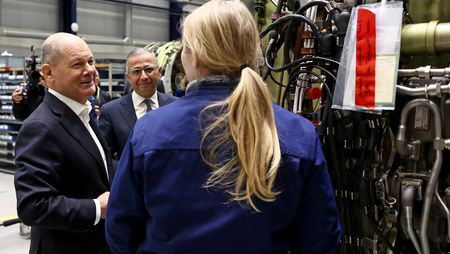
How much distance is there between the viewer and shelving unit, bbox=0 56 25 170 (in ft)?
21.5

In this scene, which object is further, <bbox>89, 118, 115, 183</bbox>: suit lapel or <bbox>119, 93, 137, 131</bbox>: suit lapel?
<bbox>119, 93, 137, 131</bbox>: suit lapel

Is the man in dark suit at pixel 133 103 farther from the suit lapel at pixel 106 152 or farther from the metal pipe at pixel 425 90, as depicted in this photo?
the metal pipe at pixel 425 90

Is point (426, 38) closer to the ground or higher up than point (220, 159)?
higher up

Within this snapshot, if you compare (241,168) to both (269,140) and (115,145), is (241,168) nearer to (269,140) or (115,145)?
(269,140)

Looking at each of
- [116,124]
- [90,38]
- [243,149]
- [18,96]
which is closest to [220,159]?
[243,149]

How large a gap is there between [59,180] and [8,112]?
574cm

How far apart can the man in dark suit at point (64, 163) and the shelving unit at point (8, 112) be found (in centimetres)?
520

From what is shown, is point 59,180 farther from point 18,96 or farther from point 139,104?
point 18,96

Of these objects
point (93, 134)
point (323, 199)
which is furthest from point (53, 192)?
point (323, 199)

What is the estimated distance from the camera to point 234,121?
102cm

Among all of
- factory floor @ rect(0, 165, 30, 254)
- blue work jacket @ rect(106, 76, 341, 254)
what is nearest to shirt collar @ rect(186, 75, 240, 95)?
blue work jacket @ rect(106, 76, 341, 254)

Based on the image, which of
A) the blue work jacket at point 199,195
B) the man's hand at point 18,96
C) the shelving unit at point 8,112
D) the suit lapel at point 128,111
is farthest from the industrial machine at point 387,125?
the shelving unit at point 8,112

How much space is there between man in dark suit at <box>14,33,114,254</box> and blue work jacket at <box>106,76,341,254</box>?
485mm

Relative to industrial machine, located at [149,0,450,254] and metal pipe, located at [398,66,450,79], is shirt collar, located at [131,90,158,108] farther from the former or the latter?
metal pipe, located at [398,66,450,79]
